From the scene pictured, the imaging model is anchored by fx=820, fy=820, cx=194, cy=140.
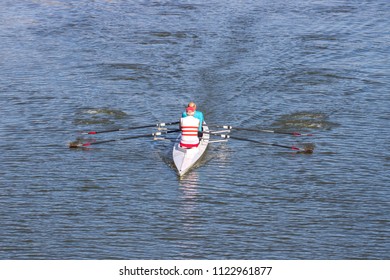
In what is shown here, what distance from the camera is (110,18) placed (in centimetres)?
6112

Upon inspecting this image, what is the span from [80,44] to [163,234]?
95.4 ft

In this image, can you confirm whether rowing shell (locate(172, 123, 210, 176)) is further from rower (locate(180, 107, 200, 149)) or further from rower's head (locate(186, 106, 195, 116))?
rower's head (locate(186, 106, 195, 116))

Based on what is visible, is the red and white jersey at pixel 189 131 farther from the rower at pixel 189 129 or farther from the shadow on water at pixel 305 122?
the shadow on water at pixel 305 122

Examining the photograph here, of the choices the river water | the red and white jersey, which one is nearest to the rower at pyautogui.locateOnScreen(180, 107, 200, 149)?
the red and white jersey

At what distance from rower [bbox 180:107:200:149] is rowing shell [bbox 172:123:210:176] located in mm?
240

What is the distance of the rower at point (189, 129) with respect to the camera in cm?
3300

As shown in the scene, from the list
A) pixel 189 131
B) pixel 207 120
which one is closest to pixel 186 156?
pixel 189 131

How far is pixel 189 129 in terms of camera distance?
1304 inches

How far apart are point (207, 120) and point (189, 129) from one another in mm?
5891

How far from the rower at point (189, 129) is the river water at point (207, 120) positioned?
96cm

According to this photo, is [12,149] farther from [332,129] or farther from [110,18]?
[110,18]

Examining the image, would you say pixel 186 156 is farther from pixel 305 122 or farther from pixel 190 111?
pixel 305 122

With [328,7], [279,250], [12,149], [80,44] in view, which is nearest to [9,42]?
[80,44]
